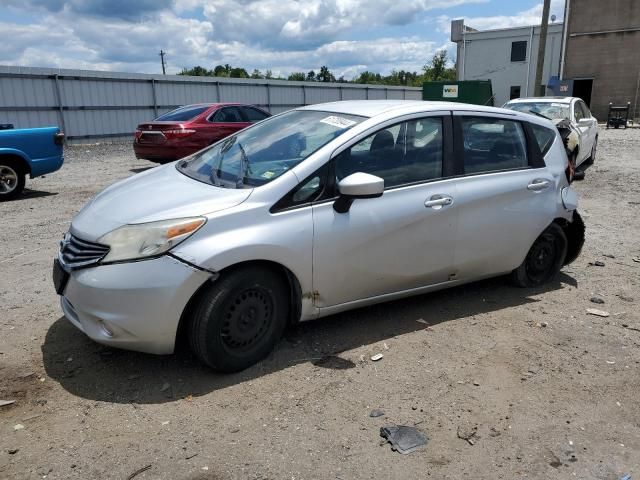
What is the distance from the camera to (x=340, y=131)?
3777 millimetres

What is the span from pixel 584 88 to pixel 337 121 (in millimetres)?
42330

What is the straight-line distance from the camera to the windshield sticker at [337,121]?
12.6 feet

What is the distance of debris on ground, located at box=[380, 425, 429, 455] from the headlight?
1583 millimetres

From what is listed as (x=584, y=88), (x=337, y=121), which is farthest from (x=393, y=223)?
(x=584, y=88)

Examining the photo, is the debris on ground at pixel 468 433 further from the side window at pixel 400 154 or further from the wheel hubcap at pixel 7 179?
the wheel hubcap at pixel 7 179

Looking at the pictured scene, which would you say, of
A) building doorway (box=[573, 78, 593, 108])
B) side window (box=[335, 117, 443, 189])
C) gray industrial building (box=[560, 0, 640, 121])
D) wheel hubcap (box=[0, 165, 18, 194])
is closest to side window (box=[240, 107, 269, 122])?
wheel hubcap (box=[0, 165, 18, 194])

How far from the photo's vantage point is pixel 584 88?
131 ft

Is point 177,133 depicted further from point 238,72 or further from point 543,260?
point 238,72

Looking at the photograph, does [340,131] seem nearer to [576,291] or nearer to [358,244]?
[358,244]

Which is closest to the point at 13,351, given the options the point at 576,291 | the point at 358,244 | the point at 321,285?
the point at 321,285

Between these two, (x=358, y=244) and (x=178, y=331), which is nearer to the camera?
(x=178, y=331)

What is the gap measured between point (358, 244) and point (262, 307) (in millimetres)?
790

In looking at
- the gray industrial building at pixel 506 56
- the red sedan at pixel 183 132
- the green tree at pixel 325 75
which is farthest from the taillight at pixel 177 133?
the green tree at pixel 325 75

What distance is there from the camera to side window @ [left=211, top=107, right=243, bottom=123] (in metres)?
12.5
